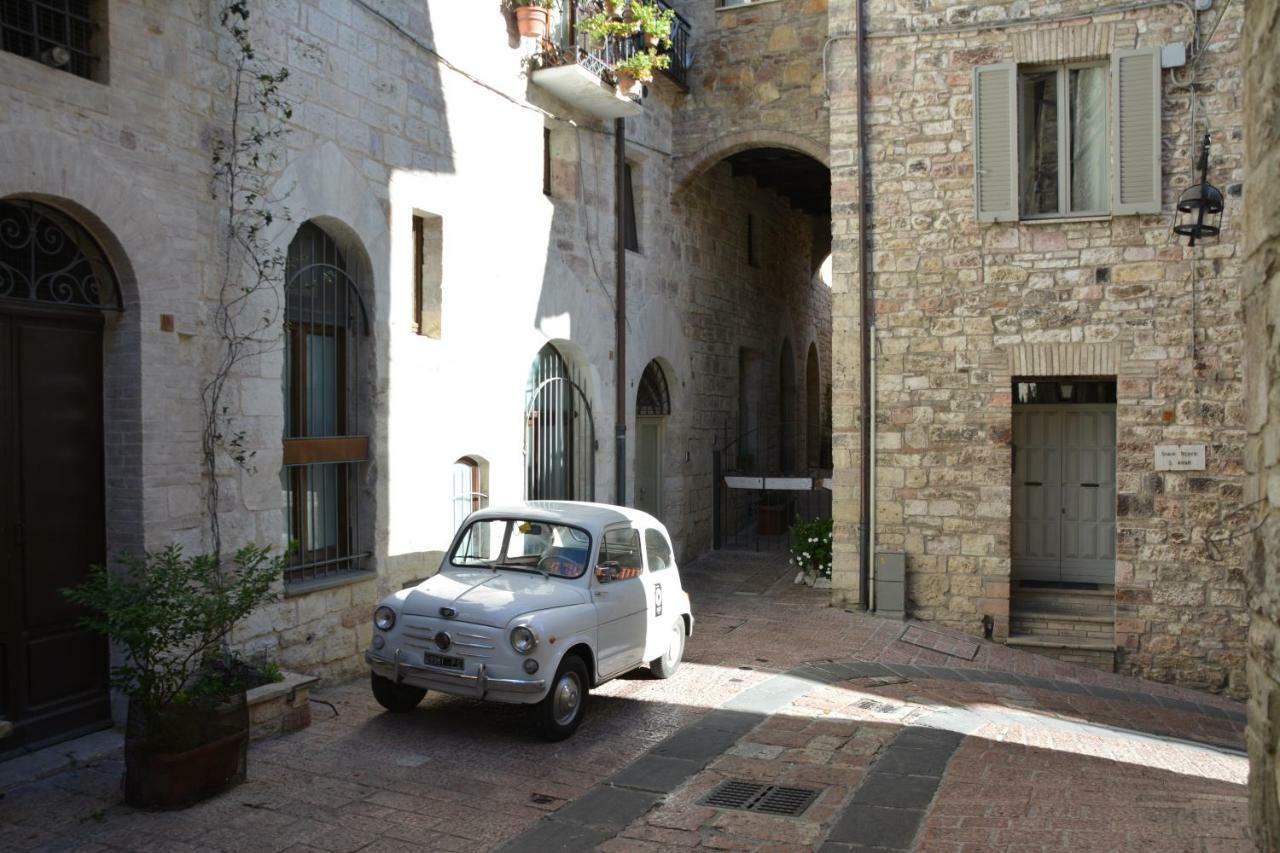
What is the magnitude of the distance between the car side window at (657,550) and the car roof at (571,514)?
96 millimetres

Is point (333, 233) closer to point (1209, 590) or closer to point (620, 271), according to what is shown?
point (620, 271)

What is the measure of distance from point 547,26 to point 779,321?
8.29 m

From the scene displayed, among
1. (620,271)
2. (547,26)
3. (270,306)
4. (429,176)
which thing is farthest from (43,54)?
(620,271)

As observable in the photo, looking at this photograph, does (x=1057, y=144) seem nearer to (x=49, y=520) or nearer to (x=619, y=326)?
(x=619, y=326)

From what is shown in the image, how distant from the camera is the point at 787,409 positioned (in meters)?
18.4

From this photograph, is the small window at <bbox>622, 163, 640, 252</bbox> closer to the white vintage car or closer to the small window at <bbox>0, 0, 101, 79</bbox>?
the white vintage car

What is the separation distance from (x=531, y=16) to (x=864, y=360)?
4952 mm

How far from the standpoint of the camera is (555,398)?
38.2ft

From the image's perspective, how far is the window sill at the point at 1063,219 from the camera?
10.6 metres

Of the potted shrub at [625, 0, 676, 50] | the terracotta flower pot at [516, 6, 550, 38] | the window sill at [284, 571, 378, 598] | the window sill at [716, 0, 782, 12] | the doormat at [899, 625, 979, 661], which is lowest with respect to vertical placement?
the doormat at [899, 625, 979, 661]

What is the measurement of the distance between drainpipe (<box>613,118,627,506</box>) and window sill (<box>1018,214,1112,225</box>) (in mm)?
4478

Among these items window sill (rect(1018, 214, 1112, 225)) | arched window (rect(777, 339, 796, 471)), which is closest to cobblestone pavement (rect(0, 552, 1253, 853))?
window sill (rect(1018, 214, 1112, 225))

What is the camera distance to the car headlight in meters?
6.48

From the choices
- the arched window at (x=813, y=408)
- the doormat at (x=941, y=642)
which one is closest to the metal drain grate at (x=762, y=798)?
the doormat at (x=941, y=642)
